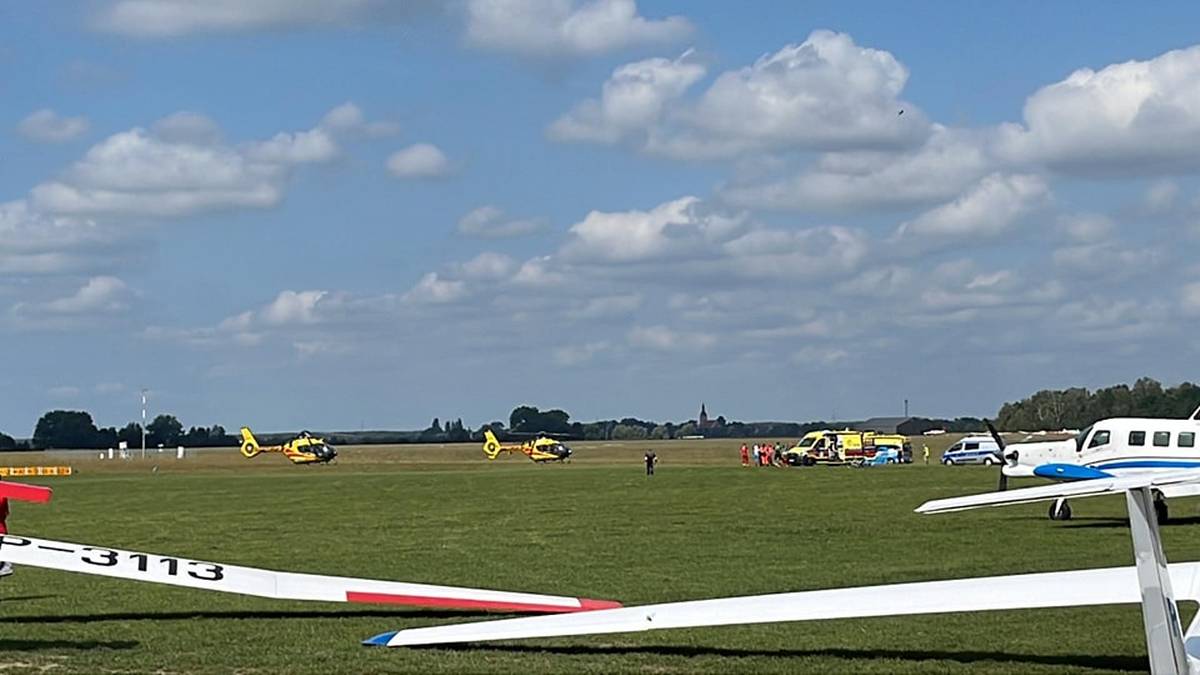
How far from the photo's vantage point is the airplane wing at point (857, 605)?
885cm

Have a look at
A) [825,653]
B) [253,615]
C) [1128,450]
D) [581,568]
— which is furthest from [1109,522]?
[253,615]

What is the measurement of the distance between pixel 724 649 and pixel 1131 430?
17.4m

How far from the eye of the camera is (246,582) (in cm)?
1276

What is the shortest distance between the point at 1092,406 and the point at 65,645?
11853 cm

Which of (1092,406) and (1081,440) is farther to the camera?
(1092,406)

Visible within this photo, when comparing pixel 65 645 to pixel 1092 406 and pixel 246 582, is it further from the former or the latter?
pixel 1092 406

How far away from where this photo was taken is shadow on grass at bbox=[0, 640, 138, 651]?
36.7 feet

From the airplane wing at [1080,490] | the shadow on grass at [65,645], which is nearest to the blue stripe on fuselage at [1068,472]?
the shadow on grass at [65,645]

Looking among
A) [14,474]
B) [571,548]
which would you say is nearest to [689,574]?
[571,548]

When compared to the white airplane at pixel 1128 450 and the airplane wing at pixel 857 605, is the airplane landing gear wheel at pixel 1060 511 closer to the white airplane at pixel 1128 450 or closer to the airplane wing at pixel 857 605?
the white airplane at pixel 1128 450

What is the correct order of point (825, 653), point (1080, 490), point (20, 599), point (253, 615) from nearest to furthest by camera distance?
point (1080, 490)
point (825, 653)
point (253, 615)
point (20, 599)

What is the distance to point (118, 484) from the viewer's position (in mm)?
50719

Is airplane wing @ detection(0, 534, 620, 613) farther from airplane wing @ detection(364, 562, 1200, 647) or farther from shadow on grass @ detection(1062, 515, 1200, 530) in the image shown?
shadow on grass @ detection(1062, 515, 1200, 530)

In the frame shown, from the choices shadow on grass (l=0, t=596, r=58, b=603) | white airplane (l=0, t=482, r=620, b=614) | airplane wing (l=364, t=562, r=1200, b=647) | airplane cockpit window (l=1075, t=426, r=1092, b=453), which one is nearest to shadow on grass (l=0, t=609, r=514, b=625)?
white airplane (l=0, t=482, r=620, b=614)
